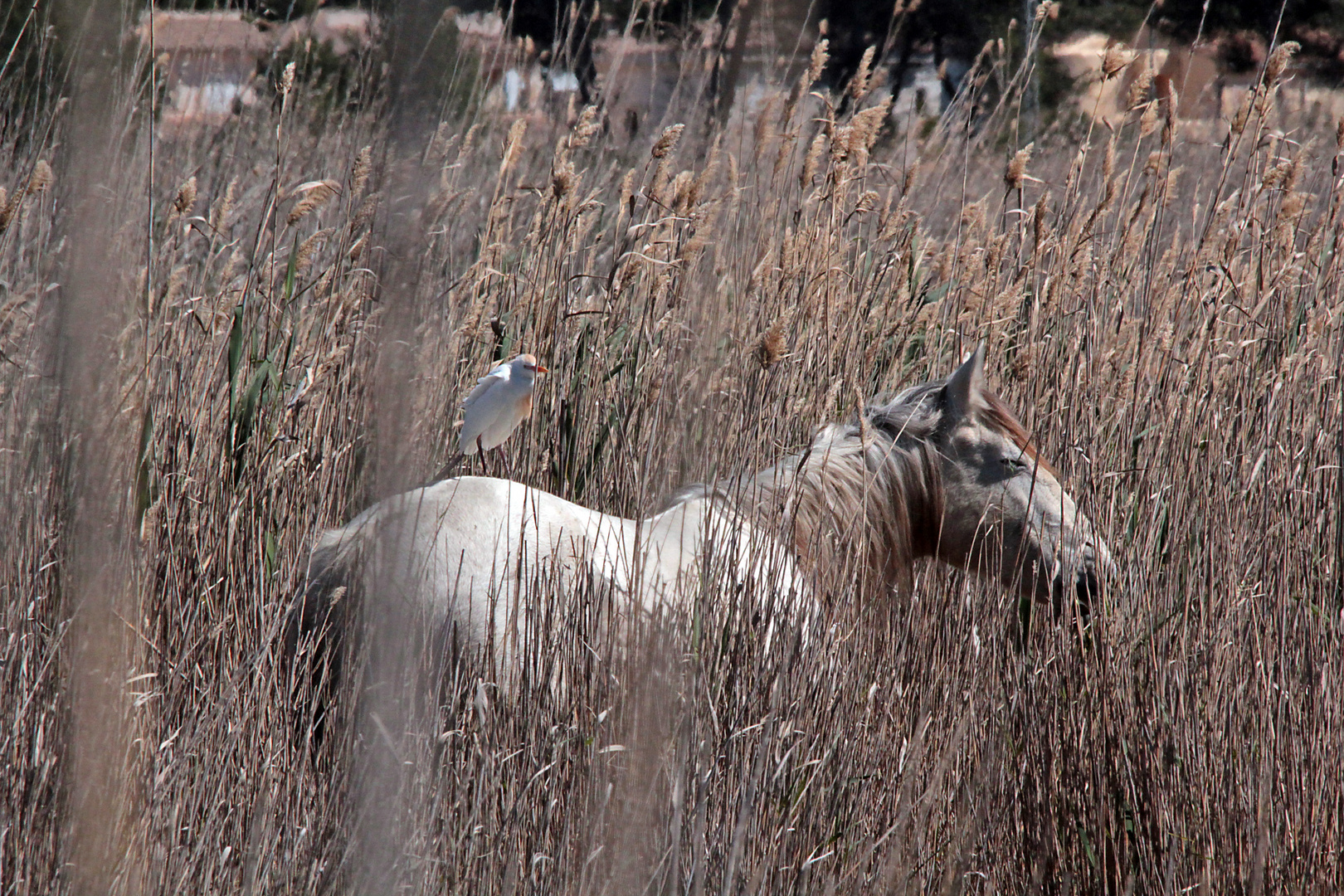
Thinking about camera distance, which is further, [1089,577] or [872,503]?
[872,503]

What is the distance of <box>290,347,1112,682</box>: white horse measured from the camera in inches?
71.7

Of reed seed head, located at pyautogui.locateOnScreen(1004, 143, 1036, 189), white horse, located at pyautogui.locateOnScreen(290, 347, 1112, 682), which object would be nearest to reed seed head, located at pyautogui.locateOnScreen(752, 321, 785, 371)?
white horse, located at pyautogui.locateOnScreen(290, 347, 1112, 682)

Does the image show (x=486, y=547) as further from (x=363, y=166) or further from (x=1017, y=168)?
(x=1017, y=168)

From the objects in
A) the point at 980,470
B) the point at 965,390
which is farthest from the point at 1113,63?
the point at 980,470

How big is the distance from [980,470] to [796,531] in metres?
0.46

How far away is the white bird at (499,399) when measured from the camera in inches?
85.4

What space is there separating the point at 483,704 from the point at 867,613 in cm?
81

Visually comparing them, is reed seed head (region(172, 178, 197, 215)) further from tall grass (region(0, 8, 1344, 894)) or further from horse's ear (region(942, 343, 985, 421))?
horse's ear (region(942, 343, 985, 421))

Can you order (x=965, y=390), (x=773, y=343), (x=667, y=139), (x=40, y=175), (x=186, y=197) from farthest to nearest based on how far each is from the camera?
(x=965, y=390), (x=667, y=139), (x=186, y=197), (x=40, y=175), (x=773, y=343)

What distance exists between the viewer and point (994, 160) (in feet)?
24.3

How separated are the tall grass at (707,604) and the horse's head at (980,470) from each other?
102 mm

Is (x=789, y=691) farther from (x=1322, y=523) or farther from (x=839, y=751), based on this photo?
(x=1322, y=523)

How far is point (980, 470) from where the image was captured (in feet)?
8.25

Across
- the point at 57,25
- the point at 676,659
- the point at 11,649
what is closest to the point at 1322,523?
the point at 676,659
